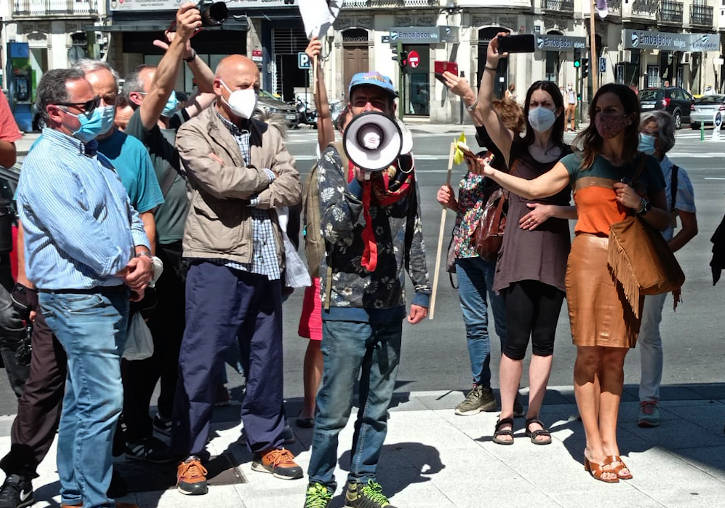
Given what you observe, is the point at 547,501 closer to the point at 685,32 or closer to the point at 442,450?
the point at 442,450

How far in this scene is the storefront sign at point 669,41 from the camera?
56.6 m

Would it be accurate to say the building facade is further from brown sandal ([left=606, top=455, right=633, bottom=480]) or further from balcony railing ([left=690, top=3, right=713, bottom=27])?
brown sandal ([left=606, top=455, right=633, bottom=480])

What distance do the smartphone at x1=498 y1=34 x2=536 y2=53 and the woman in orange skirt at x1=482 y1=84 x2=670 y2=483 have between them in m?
0.44

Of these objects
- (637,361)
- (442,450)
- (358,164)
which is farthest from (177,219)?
(637,361)

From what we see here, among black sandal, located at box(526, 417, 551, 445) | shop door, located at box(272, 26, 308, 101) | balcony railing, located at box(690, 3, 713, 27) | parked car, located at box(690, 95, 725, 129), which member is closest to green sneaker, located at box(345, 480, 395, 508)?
black sandal, located at box(526, 417, 551, 445)

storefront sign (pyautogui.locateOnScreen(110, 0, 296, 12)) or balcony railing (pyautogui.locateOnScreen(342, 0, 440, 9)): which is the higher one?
storefront sign (pyautogui.locateOnScreen(110, 0, 296, 12))

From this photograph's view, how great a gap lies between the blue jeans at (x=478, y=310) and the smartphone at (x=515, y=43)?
4.63 feet

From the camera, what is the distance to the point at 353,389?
479cm

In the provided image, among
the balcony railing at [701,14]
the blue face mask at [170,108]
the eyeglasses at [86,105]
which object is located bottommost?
the blue face mask at [170,108]

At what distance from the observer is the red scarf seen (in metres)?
4.64

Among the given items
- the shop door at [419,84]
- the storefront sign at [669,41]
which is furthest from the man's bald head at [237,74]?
the storefront sign at [669,41]


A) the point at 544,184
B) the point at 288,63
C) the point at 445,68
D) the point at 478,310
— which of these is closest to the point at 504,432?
the point at 478,310

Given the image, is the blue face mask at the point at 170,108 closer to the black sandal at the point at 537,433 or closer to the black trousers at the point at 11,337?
the black trousers at the point at 11,337

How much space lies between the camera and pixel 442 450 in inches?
226
